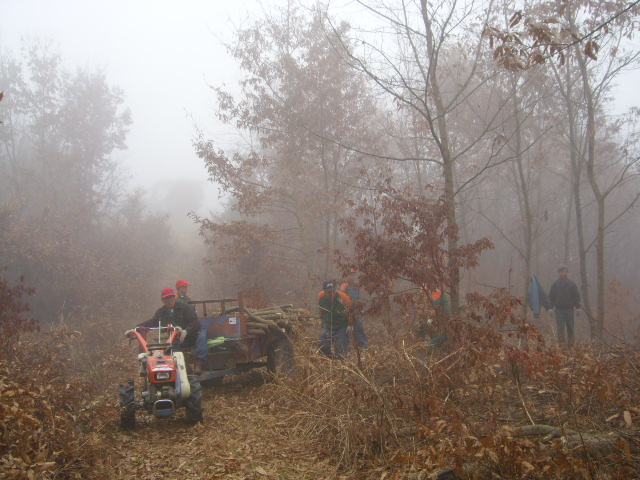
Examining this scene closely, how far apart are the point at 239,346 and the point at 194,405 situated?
1.91 m

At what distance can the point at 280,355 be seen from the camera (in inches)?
347

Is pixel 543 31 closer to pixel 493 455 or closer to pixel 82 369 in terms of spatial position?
pixel 493 455

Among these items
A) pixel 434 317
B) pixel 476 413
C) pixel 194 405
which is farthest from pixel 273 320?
pixel 476 413

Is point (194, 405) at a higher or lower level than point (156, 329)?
lower

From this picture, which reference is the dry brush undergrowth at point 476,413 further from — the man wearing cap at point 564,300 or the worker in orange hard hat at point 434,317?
the man wearing cap at point 564,300

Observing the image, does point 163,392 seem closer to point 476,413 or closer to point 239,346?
point 239,346

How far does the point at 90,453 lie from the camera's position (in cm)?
464

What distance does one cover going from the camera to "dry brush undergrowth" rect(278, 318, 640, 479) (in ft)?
13.3

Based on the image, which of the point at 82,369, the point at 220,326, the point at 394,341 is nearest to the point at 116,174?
the point at 82,369

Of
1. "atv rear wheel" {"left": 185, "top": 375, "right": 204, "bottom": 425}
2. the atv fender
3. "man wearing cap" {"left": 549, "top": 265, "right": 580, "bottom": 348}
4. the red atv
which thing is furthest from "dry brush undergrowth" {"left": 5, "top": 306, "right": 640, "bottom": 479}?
"man wearing cap" {"left": 549, "top": 265, "right": 580, "bottom": 348}

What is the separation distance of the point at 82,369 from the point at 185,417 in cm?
414

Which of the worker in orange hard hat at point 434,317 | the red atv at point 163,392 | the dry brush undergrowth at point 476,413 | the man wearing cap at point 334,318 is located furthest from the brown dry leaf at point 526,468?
the man wearing cap at point 334,318

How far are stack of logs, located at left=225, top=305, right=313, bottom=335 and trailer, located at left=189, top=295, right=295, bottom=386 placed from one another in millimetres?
39

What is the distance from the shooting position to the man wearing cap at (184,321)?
761cm
